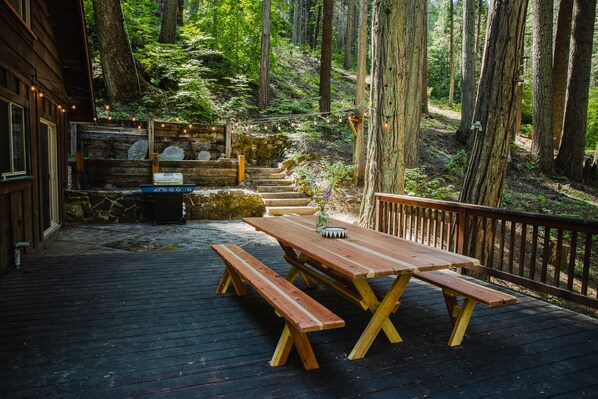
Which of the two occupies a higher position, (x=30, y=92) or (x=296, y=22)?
(x=296, y=22)

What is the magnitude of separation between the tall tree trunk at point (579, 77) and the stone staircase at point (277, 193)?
834cm

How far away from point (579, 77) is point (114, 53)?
14360 millimetres

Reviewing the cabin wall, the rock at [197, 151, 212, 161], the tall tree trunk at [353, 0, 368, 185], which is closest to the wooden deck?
the cabin wall

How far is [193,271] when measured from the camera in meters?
4.82

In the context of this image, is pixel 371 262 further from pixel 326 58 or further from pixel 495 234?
pixel 326 58

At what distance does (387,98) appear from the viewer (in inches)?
242

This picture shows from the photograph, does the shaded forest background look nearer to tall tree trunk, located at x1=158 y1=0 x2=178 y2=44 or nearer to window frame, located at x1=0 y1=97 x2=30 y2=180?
tall tree trunk, located at x1=158 y1=0 x2=178 y2=44

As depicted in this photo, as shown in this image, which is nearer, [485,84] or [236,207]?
[485,84]

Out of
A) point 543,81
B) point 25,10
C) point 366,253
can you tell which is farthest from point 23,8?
point 543,81

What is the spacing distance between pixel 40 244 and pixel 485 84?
6.66 metres

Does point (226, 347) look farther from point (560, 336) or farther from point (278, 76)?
point (278, 76)

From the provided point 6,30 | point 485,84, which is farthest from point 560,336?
point 6,30

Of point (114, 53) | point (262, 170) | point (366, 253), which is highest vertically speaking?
point (114, 53)

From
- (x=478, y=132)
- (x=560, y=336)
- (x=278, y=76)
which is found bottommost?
(x=560, y=336)
